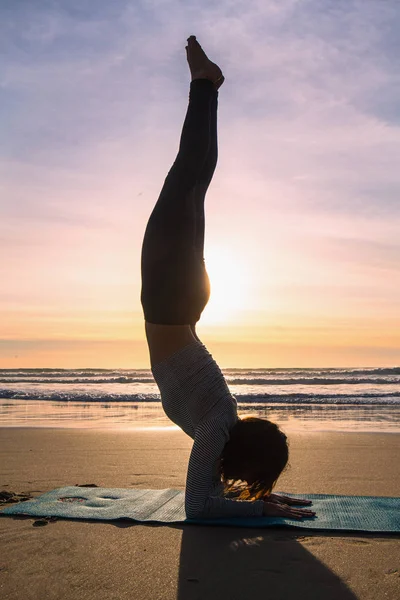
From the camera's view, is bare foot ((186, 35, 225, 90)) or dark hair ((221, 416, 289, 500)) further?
bare foot ((186, 35, 225, 90))

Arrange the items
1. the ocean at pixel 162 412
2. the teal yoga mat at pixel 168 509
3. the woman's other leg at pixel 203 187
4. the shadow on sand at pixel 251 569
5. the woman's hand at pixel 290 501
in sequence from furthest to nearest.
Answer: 1. the ocean at pixel 162 412
2. the woman's hand at pixel 290 501
3. the woman's other leg at pixel 203 187
4. the teal yoga mat at pixel 168 509
5. the shadow on sand at pixel 251 569

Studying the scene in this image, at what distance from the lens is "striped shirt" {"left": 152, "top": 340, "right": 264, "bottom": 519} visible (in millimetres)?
3156

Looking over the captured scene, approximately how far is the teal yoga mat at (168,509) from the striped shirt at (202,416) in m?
0.09

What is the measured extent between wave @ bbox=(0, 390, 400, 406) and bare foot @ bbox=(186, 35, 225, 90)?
1207cm

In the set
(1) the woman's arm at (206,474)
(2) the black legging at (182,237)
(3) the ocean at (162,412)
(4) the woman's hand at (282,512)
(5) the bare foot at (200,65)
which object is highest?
(5) the bare foot at (200,65)

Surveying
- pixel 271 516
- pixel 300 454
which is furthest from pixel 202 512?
pixel 300 454

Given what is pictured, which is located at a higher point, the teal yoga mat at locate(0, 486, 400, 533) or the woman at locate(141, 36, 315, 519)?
the woman at locate(141, 36, 315, 519)

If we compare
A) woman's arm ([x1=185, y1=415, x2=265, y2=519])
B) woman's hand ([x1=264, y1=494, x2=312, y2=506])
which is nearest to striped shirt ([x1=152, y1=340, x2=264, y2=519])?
woman's arm ([x1=185, y1=415, x2=265, y2=519])

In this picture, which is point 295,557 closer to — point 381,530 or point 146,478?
point 381,530

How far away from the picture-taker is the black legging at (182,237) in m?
3.25

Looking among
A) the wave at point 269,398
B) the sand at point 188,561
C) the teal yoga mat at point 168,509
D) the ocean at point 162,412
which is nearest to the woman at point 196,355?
the teal yoga mat at point 168,509

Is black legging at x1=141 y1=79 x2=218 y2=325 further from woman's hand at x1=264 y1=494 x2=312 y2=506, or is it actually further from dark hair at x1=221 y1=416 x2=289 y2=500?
woman's hand at x1=264 y1=494 x2=312 y2=506

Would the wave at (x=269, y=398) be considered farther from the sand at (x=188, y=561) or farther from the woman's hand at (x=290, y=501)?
the woman's hand at (x=290, y=501)

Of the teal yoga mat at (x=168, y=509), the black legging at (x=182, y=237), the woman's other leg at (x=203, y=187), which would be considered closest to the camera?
the teal yoga mat at (x=168, y=509)
